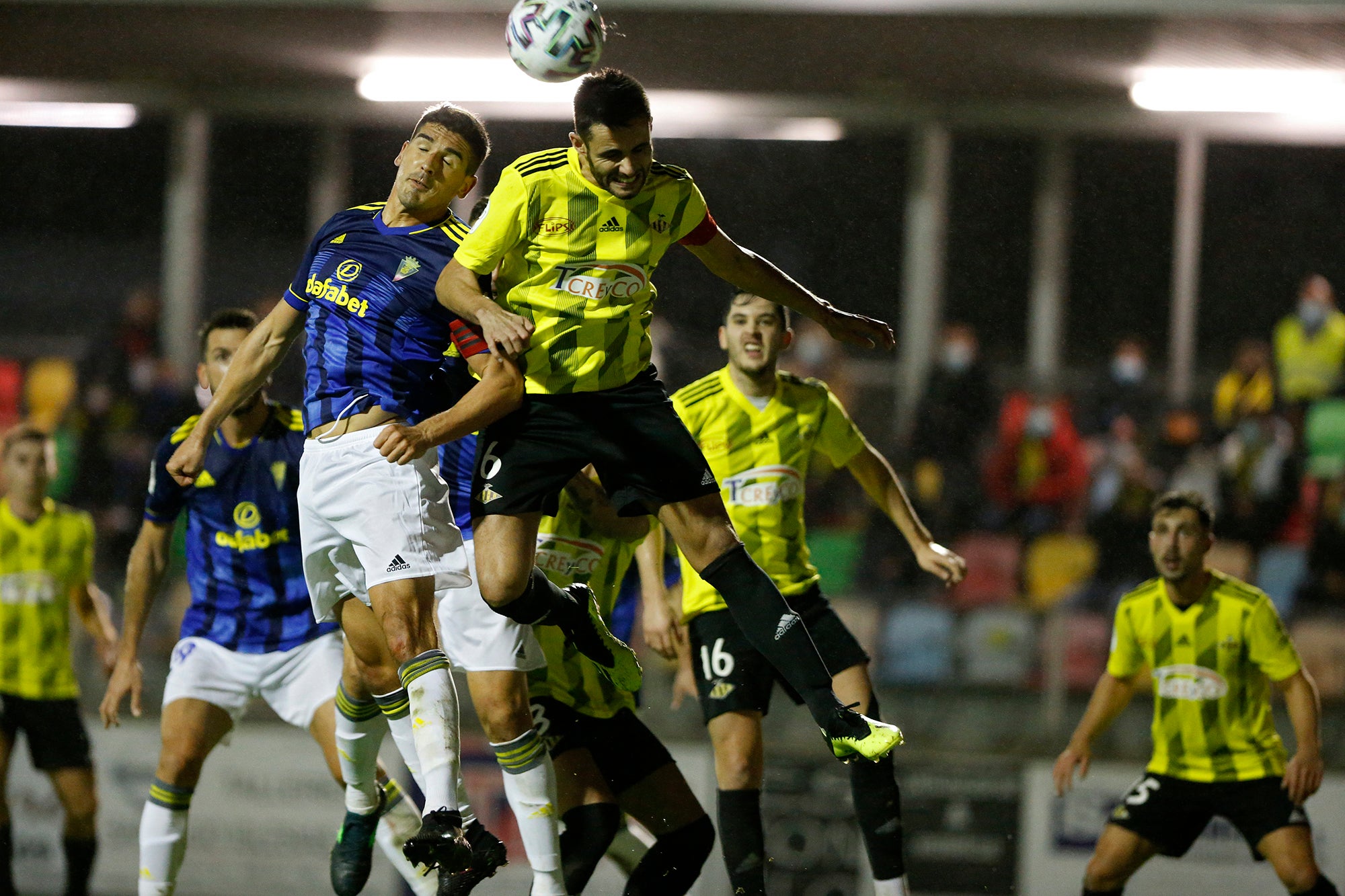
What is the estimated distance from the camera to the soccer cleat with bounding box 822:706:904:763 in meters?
3.47

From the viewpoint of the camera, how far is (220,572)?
4.88 meters

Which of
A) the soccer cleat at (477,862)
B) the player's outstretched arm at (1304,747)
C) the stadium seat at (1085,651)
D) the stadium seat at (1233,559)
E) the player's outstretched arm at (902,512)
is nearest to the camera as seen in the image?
the soccer cleat at (477,862)

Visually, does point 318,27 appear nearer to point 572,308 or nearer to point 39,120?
point 39,120

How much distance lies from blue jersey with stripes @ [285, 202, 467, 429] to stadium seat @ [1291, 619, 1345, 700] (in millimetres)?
4849

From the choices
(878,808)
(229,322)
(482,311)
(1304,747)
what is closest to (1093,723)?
(1304,747)

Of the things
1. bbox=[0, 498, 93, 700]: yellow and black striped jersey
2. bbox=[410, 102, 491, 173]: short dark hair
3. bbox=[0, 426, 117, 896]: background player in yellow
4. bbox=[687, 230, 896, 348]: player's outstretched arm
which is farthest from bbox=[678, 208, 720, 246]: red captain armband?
bbox=[0, 498, 93, 700]: yellow and black striped jersey

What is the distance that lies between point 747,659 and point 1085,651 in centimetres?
310

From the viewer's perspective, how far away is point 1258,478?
7469mm

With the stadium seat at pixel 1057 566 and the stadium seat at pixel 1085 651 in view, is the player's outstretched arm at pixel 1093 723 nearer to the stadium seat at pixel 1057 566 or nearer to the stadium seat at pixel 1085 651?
the stadium seat at pixel 1085 651

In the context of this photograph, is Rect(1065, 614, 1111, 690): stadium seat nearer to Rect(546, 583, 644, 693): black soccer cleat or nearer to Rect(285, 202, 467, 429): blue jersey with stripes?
Rect(546, 583, 644, 693): black soccer cleat

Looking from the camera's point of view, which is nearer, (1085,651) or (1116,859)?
(1116,859)

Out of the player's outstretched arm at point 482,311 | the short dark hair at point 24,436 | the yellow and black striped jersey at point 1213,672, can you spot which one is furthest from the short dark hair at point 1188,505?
the short dark hair at point 24,436

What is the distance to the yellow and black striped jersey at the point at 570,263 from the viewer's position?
11.8ft

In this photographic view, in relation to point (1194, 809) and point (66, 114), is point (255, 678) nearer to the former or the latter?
point (1194, 809)
